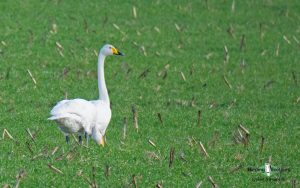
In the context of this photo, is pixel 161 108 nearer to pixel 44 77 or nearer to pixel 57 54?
pixel 44 77

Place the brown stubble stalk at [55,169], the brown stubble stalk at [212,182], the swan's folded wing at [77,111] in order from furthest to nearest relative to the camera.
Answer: the swan's folded wing at [77,111] → the brown stubble stalk at [55,169] → the brown stubble stalk at [212,182]

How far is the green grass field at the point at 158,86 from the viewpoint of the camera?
576 inches

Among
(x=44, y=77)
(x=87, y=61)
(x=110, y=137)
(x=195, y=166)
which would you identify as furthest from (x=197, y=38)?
(x=195, y=166)

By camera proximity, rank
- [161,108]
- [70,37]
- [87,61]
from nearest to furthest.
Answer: [161,108]
[87,61]
[70,37]

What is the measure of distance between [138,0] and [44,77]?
31.4 feet

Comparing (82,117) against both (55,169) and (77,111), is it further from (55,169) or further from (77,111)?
(55,169)

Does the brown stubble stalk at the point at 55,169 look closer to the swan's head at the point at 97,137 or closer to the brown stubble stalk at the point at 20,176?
the brown stubble stalk at the point at 20,176

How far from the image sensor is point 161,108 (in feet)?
67.9

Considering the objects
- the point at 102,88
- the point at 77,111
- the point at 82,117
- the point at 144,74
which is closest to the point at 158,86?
the point at 144,74

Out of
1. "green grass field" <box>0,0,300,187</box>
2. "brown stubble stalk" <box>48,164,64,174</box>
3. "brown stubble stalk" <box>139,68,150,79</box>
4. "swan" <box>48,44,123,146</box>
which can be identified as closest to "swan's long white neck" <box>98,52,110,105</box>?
"swan" <box>48,44,123,146</box>

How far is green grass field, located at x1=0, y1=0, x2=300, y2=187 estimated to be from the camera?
14.6 m

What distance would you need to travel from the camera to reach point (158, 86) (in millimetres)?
22859

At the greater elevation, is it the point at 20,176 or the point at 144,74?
the point at 20,176

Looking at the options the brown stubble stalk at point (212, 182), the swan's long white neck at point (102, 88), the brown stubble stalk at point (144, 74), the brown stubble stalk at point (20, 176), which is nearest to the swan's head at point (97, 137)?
the swan's long white neck at point (102, 88)
